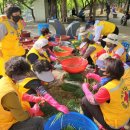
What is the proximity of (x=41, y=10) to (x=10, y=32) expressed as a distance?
45.7ft

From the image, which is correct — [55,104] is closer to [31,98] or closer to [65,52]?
[31,98]

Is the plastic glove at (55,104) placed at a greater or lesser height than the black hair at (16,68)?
lesser

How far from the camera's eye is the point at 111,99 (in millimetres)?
2988

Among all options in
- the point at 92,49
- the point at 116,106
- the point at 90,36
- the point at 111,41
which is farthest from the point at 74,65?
the point at 116,106

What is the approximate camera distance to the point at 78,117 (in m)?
3.42

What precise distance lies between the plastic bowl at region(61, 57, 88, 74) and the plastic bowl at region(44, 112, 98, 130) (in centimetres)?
181

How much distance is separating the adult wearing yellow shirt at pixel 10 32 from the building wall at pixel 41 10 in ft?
44.5

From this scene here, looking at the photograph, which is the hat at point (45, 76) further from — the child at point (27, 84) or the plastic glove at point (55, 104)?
the plastic glove at point (55, 104)

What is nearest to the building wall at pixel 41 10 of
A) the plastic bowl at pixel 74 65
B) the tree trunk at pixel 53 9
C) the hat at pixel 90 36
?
the tree trunk at pixel 53 9

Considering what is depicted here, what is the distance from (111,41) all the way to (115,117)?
2237mm

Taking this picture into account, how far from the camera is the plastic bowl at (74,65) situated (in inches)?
206

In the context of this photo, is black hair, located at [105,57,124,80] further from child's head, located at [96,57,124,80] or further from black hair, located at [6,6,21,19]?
black hair, located at [6,6,21,19]

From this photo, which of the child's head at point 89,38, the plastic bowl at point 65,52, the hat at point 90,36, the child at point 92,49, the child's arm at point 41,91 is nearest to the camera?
the child's arm at point 41,91

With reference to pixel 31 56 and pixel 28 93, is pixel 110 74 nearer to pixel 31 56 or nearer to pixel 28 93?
pixel 28 93
